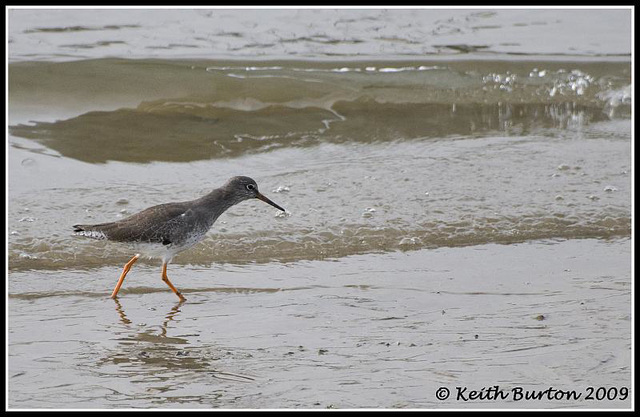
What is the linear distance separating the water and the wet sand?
0.8 inches

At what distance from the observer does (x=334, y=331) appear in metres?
4.95

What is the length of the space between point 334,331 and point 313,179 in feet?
9.17

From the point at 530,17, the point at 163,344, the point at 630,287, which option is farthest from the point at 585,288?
the point at 530,17

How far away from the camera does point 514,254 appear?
642 centimetres

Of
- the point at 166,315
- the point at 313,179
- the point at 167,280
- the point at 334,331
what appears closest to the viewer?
the point at 334,331

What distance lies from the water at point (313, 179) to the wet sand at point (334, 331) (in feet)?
0.07

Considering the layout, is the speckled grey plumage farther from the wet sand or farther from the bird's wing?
the wet sand

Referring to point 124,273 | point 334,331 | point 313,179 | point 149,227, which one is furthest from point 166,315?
point 313,179

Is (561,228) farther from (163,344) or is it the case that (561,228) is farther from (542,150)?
(163,344)

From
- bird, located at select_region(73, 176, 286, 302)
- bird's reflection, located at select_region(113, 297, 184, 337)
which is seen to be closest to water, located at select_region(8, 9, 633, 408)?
bird's reflection, located at select_region(113, 297, 184, 337)

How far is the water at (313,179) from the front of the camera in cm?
466

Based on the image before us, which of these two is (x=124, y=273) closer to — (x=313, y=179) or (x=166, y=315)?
(x=166, y=315)

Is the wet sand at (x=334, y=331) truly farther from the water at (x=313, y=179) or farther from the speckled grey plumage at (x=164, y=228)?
the speckled grey plumage at (x=164, y=228)

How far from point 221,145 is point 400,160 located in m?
1.73
